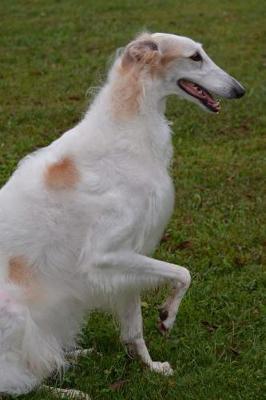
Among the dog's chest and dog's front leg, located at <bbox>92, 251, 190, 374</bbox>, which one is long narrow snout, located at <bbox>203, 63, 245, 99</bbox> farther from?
dog's front leg, located at <bbox>92, 251, 190, 374</bbox>

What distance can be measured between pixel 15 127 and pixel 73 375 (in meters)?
5.14

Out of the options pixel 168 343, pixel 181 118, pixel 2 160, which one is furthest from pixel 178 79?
pixel 181 118

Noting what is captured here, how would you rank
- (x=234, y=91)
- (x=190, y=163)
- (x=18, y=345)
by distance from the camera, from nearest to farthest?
(x=18, y=345) < (x=234, y=91) < (x=190, y=163)

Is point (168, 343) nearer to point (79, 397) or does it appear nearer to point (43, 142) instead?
point (79, 397)

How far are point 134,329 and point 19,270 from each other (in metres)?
0.88

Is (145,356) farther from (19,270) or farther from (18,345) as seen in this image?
(19,270)

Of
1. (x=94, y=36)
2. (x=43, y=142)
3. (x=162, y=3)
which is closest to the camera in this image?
(x=43, y=142)

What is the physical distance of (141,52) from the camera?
15.1 feet

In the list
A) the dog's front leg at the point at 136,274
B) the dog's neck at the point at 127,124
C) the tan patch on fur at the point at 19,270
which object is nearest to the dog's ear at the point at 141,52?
the dog's neck at the point at 127,124

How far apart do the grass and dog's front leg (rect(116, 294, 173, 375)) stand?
3.4 inches

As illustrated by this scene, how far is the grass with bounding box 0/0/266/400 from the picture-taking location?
16.0 ft

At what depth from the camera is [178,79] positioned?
4.71 m

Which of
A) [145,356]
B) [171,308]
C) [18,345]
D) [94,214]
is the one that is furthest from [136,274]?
[18,345]

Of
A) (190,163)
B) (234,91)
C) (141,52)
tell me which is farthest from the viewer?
(190,163)
